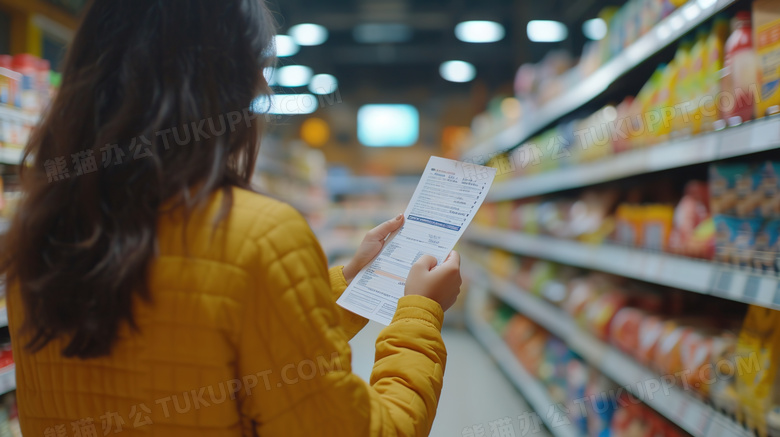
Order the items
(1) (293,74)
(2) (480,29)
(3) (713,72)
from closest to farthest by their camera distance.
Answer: (3) (713,72) < (2) (480,29) < (1) (293,74)

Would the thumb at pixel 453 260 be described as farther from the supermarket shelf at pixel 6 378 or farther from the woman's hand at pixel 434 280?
the supermarket shelf at pixel 6 378

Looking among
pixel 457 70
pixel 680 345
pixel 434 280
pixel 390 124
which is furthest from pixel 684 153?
pixel 390 124

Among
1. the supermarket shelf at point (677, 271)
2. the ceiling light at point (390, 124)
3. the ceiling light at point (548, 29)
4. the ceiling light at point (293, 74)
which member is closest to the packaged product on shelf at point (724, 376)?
the supermarket shelf at point (677, 271)

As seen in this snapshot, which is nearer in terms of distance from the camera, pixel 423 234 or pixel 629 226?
pixel 423 234

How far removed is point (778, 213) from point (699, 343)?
1.50ft

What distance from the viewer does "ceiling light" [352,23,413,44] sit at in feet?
27.2

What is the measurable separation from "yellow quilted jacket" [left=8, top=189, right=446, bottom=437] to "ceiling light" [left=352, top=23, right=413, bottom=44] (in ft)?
25.9

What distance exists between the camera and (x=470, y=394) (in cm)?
354

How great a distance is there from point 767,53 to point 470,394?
2809 millimetres

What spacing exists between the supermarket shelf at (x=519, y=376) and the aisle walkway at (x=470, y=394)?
0.09 metres

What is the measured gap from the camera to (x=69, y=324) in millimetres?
640

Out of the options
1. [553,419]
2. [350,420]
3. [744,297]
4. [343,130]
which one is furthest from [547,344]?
[343,130]

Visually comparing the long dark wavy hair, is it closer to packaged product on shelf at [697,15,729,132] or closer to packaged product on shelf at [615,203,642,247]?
packaged product on shelf at [697,15,729,132]

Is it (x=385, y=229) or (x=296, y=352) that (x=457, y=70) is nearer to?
(x=385, y=229)
